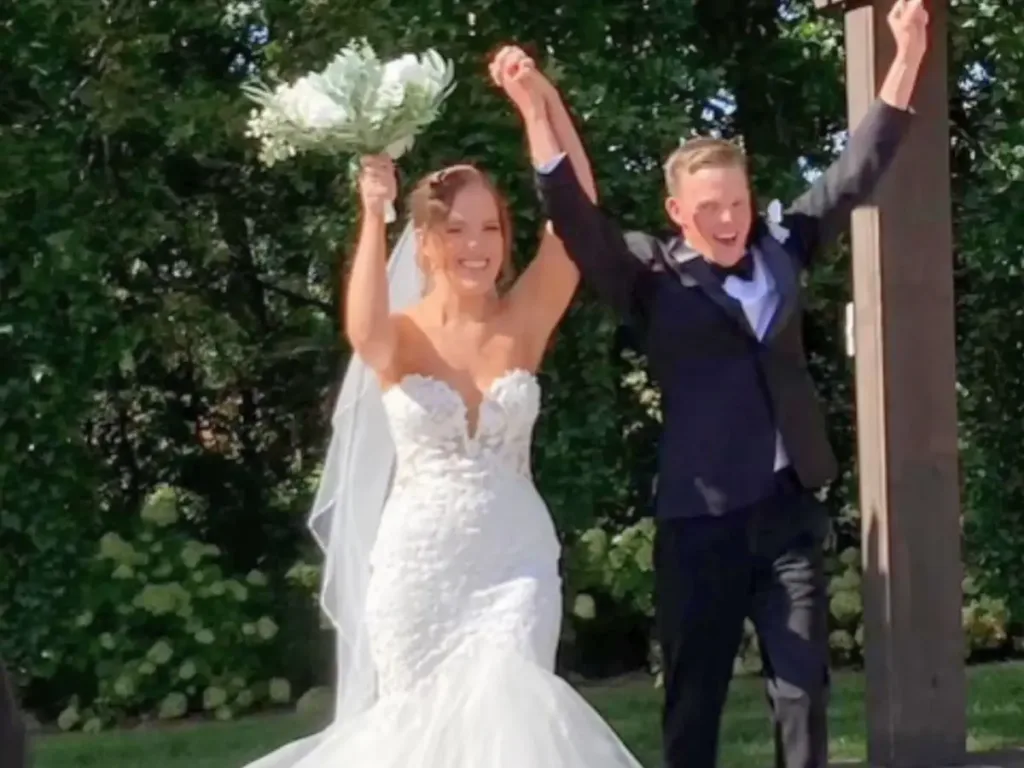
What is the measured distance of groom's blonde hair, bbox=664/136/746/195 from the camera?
4.27 meters

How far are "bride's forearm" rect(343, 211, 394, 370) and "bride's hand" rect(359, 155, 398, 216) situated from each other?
18 mm

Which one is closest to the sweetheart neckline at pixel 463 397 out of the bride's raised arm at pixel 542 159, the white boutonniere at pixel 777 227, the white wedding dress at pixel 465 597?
the white wedding dress at pixel 465 597

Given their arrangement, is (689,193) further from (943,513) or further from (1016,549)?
(1016,549)

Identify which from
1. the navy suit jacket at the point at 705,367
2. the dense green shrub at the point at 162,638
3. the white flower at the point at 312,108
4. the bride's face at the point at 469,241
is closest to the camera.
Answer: the white flower at the point at 312,108

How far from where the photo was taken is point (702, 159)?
428 centimetres

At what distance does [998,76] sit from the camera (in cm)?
742

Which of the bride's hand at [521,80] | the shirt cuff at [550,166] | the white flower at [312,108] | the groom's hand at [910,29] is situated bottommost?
the shirt cuff at [550,166]

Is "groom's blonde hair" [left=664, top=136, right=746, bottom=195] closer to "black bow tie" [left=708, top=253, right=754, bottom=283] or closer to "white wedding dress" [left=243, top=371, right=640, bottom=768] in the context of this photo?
"black bow tie" [left=708, top=253, right=754, bottom=283]

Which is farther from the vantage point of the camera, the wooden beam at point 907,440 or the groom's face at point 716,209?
the wooden beam at point 907,440

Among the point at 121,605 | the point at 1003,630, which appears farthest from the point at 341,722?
the point at 1003,630

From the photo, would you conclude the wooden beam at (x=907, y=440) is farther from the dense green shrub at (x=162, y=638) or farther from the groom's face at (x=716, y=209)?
the dense green shrub at (x=162, y=638)

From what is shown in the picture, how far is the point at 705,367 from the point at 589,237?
1.32 feet

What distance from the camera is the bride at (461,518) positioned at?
4.05 metres

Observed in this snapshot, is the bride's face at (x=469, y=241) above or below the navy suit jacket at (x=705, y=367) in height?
above
